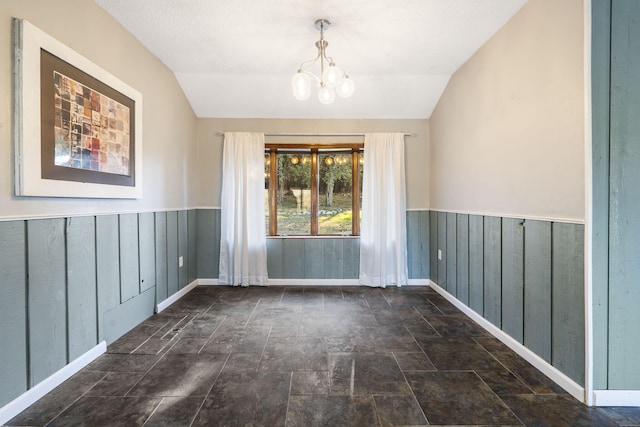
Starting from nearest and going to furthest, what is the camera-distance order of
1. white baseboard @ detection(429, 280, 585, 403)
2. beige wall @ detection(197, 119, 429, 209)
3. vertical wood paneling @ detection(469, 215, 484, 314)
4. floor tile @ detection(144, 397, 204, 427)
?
floor tile @ detection(144, 397, 204, 427) < white baseboard @ detection(429, 280, 585, 403) < vertical wood paneling @ detection(469, 215, 484, 314) < beige wall @ detection(197, 119, 429, 209)

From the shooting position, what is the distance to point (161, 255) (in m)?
3.09

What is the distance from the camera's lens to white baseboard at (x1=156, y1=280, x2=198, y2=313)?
3041 millimetres

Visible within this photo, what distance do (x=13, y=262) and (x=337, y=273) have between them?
10.4 ft

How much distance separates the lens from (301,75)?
86.7 inches

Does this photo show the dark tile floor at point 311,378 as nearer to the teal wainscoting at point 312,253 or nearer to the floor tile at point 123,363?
the floor tile at point 123,363

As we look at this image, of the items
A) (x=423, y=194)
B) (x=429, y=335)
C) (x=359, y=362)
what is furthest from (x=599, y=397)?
(x=423, y=194)

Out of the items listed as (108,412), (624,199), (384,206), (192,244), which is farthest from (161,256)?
(624,199)

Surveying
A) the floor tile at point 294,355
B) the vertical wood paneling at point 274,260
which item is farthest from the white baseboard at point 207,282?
the floor tile at point 294,355

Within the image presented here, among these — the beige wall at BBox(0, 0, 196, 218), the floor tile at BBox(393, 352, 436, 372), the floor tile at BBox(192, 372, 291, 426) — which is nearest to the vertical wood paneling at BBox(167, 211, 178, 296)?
the beige wall at BBox(0, 0, 196, 218)

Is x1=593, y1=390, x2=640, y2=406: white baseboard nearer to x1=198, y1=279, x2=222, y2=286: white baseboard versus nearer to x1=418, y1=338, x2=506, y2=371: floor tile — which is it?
x1=418, y1=338, x2=506, y2=371: floor tile

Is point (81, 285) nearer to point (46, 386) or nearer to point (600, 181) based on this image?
point (46, 386)

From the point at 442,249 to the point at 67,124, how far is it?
3773 millimetres

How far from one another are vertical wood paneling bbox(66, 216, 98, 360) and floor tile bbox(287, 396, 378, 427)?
157 centimetres

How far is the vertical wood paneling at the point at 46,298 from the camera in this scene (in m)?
1.67
